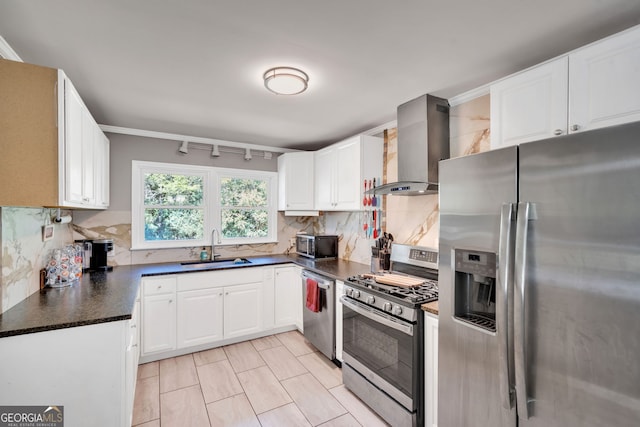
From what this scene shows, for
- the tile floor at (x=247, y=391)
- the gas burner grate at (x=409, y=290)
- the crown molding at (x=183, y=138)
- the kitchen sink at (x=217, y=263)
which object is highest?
the crown molding at (x=183, y=138)

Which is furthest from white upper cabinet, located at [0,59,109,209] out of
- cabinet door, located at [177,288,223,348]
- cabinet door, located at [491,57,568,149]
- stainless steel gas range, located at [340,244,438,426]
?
cabinet door, located at [491,57,568,149]

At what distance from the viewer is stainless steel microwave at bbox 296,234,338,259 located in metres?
3.68

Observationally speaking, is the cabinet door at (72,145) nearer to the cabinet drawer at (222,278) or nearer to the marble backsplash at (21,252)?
the marble backsplash at (21,252)

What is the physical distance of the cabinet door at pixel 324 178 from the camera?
138 inches

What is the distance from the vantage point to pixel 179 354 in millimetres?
3059

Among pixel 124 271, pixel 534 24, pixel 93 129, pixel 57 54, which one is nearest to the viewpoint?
pixel 534 24

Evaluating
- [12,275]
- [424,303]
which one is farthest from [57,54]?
[424,303]

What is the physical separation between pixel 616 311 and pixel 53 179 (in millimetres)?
2563

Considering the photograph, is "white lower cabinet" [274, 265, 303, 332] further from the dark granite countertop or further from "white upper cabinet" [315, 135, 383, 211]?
"white upper cabinet" [315, 135, 383, 211]

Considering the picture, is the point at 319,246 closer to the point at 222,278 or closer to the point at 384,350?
the point at 222,278

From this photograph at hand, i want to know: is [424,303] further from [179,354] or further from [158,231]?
[158,231]

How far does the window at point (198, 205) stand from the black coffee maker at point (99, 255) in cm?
32

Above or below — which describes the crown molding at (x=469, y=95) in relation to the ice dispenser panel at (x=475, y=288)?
above

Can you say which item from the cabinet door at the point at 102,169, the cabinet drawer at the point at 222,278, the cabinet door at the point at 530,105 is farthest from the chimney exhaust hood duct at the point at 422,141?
the cabinet door at the point at 102,169
